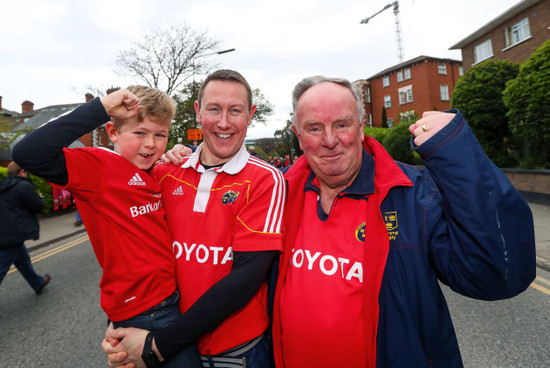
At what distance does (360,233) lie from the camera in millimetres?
1569

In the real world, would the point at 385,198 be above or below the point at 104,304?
above

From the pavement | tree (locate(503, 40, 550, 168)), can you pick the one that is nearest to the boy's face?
the pavement

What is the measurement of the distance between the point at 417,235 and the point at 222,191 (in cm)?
105

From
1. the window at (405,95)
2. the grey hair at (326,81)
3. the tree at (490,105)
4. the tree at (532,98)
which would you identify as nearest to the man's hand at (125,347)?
the grey hair at (326,81)

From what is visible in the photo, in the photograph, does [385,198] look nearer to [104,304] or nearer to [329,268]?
[329,268]

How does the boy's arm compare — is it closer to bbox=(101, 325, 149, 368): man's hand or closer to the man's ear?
the man's ear

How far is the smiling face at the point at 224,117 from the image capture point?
171 centimetres

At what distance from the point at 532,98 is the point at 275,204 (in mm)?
10414

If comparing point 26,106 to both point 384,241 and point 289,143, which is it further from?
point 384,241

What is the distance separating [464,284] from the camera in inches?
50.0

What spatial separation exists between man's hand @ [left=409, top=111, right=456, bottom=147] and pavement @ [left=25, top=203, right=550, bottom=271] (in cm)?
561

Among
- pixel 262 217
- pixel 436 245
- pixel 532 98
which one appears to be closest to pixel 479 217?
pixel 436 245

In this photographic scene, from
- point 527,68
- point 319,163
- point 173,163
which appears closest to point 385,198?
point 319,163

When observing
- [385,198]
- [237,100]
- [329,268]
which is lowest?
[329,268]
